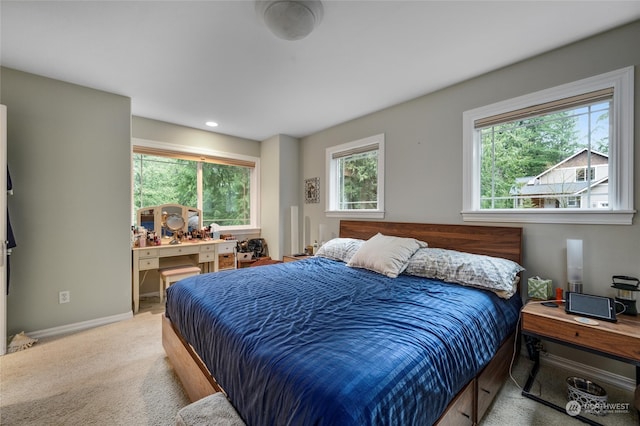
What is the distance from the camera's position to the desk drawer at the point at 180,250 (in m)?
3.49

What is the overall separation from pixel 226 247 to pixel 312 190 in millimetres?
1615

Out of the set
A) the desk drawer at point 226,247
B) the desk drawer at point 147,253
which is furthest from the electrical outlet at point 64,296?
the desk drawer at point 226,247

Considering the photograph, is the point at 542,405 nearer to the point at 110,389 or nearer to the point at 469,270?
the point at 469,270

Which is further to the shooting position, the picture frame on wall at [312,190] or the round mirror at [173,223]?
the picture frame on wall at [312,190]

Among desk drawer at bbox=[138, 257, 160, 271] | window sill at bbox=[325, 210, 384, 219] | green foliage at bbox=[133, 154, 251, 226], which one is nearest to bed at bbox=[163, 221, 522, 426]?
window sill at bbox=[325, 210, 384, 219]

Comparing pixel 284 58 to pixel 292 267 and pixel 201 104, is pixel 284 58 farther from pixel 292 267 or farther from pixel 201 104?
pixel 292 267

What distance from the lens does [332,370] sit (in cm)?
100

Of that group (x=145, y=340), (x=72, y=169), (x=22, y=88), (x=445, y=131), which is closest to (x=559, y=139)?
(x=445, y=131)

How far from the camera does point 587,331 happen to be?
1.58 metres

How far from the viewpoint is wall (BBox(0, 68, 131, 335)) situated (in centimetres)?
250

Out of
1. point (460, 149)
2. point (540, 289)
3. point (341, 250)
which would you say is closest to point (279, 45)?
point (460, 149)

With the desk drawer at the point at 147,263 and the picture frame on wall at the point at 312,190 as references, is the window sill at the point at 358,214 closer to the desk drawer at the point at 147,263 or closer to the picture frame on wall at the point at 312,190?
the picture frame on wall at the point at 312,190

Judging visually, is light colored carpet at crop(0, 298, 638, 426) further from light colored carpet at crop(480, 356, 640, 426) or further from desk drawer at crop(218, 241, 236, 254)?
desk drawer at crop(218, 241, 236, 254)

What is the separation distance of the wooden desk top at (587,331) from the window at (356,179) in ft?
6.14
